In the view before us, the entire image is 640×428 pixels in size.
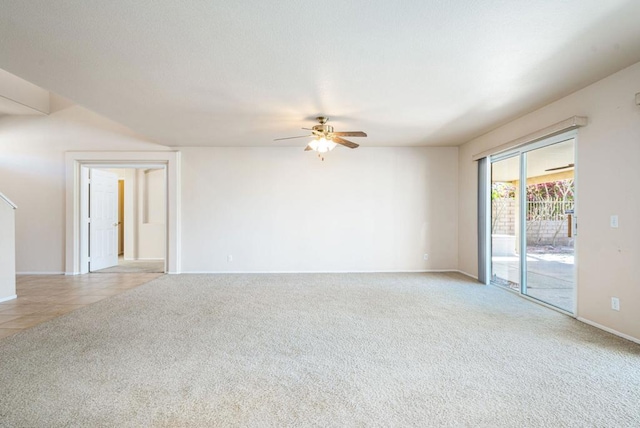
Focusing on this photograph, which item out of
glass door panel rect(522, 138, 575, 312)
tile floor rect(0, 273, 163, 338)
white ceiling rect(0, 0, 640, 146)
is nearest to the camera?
white ceiling rect(0, 0, 640, 146)

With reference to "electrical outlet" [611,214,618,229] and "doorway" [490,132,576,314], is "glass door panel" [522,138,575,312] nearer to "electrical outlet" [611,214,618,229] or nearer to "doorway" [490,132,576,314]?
"doorway" [490,132,576,314]

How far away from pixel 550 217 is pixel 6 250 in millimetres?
7262

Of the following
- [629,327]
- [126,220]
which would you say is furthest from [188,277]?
[629,327]

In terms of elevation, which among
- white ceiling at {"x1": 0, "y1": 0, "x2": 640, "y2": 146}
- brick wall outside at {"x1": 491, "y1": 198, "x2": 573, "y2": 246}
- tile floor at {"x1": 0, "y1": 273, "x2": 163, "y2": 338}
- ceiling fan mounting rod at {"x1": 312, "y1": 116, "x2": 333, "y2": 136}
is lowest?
tile floor at {"x1": 0, "y1": 273, "x2": 163, "y2": 338}

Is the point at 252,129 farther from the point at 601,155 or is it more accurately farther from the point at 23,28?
the point at 601,155

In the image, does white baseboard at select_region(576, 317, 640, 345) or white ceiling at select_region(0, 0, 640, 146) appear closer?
white ceiling at select_region(0, 0, 640, 146)

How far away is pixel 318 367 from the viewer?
2.47 m

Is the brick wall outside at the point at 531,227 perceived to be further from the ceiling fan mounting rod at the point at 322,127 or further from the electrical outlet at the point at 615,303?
the ceiling fan mounting rod at the point at 322,127

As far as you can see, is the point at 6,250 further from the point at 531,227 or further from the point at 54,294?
the point at 531,227

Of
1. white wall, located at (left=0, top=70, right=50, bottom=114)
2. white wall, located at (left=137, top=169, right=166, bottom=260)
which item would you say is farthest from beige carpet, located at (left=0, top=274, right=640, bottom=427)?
white wall, located at (left=137, top=169, right=166, bottom=260)

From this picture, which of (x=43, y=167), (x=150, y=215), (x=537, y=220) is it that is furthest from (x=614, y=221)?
(x=150, y=215)

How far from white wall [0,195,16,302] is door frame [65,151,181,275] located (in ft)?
5.96

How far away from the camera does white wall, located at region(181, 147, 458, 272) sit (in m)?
6.48

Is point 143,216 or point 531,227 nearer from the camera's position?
Result: point 531,227
